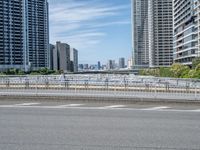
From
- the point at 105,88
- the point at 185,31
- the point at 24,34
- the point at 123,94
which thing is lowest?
the point at 123,94

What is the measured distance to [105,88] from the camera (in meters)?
22.0

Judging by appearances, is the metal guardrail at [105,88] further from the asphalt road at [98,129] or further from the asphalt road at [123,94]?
the asphalt road at [98,129]

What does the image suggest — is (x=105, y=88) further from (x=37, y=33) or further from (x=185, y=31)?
(x=37, y=33)

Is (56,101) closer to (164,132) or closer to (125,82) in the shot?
(125,82)

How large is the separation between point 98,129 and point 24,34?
493ft

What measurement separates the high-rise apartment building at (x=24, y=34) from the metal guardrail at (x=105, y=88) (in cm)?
11811

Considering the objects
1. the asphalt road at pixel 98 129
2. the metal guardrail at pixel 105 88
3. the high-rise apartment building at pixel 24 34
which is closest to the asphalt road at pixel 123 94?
the metal guardrail at pixel 105 88

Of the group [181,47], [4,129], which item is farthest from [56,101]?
[181,47]

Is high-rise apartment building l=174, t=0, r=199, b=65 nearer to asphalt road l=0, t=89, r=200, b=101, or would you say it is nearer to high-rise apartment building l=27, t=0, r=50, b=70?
high-rise apartment building l=27, t=0, r=50, b=70

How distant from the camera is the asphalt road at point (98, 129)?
823 cm

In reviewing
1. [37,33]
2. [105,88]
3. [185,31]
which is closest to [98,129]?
[105,88]

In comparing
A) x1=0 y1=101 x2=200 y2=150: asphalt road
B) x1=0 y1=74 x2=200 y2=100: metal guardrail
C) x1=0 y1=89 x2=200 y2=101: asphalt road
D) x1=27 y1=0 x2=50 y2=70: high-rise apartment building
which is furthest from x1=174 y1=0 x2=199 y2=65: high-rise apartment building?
x1=0 y1=101 x2=200 y2=150: asphalt road

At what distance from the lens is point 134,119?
12.4 meters

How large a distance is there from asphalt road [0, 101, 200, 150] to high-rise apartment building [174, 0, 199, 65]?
11930cm
